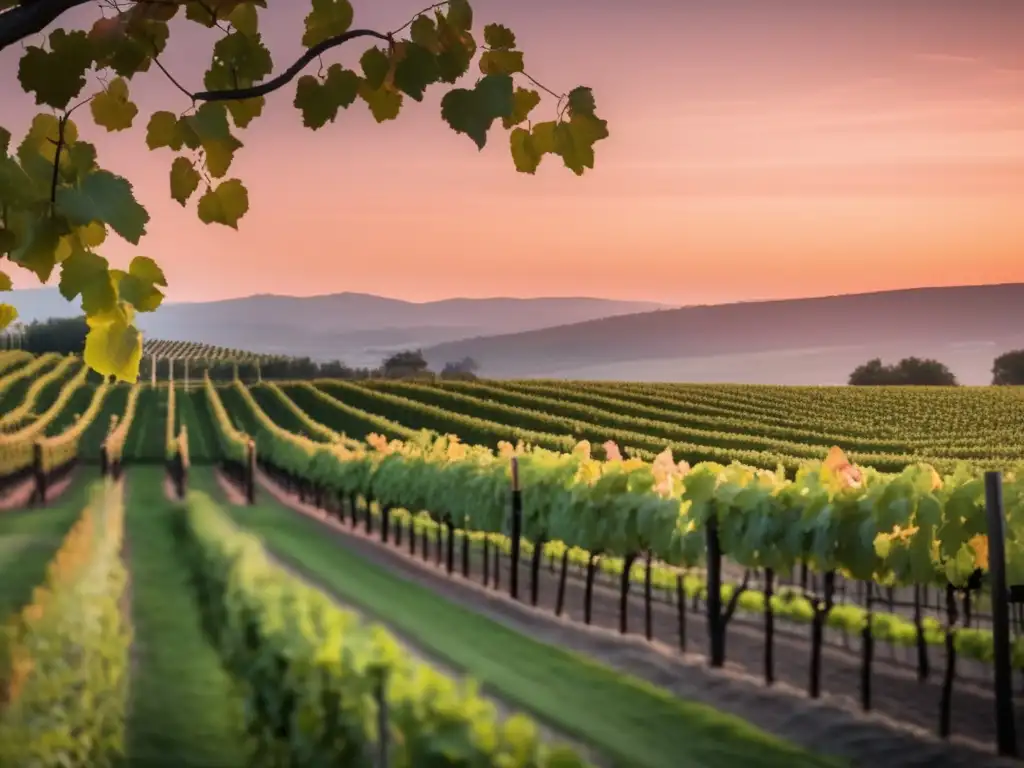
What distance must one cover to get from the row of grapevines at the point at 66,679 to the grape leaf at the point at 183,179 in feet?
9.92

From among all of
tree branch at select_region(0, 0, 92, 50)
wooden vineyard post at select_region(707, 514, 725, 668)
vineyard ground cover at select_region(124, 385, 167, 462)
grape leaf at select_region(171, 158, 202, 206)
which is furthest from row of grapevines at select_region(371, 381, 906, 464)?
tree branch at select_region(0, 0, 92, 50)

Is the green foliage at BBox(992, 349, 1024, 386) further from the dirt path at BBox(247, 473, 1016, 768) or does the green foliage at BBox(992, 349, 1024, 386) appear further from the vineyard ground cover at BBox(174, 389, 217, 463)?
the vineyard ground cover at BBox(174, 389, 217, 463)

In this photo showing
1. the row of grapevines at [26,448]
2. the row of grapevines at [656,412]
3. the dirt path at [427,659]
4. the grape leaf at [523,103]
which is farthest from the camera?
the row of grapevines at [26,448]

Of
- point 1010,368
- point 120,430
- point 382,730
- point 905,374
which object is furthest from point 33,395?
point 382,730

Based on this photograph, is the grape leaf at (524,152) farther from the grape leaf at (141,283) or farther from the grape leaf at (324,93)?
the grape leaf at (141,283)

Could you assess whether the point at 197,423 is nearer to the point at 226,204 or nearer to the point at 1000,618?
the point at 1000,618

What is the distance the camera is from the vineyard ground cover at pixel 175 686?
696 cm

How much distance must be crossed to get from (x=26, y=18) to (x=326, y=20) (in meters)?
0.55

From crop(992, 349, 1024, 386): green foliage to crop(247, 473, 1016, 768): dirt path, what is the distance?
768 cm

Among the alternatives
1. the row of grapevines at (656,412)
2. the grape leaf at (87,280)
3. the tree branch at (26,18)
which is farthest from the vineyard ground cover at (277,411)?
the grape leaf at (87,280)

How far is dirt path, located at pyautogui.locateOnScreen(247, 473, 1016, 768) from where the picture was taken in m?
8.24

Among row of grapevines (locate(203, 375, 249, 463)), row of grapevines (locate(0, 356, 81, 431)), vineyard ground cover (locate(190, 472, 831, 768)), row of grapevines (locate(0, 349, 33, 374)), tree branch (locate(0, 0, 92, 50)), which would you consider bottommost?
vineyard ground cover (locate(190, 472, 831, 768))

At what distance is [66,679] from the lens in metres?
5.75

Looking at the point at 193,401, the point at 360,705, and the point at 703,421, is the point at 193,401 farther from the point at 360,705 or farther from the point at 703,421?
the point at 360,705
